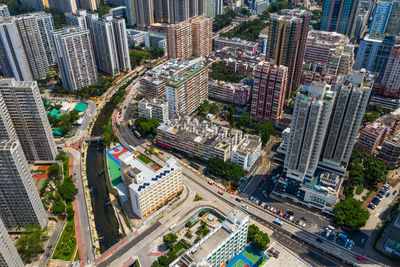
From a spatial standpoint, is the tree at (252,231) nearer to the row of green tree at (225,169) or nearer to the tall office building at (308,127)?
the tall office building at (308,127)

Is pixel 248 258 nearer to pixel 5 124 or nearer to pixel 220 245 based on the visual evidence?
pixel 220 245

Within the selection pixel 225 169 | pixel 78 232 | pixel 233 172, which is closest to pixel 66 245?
pixel 78 232

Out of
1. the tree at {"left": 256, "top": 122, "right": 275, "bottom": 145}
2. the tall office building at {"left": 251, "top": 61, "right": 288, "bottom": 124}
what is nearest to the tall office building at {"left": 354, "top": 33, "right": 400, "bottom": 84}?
the tall office building at {"left": 251, "top": 61, "right": 288, "bottom": 124}

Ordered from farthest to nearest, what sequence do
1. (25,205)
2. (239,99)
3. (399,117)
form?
(239,99)
(399,117)
(25,205)

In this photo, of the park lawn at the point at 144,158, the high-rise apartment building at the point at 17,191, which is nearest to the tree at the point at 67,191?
the high-rise apartment building at the point at 17,191

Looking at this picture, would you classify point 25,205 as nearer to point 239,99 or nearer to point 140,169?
point 140,169

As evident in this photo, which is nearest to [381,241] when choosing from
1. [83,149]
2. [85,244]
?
[85,244]
